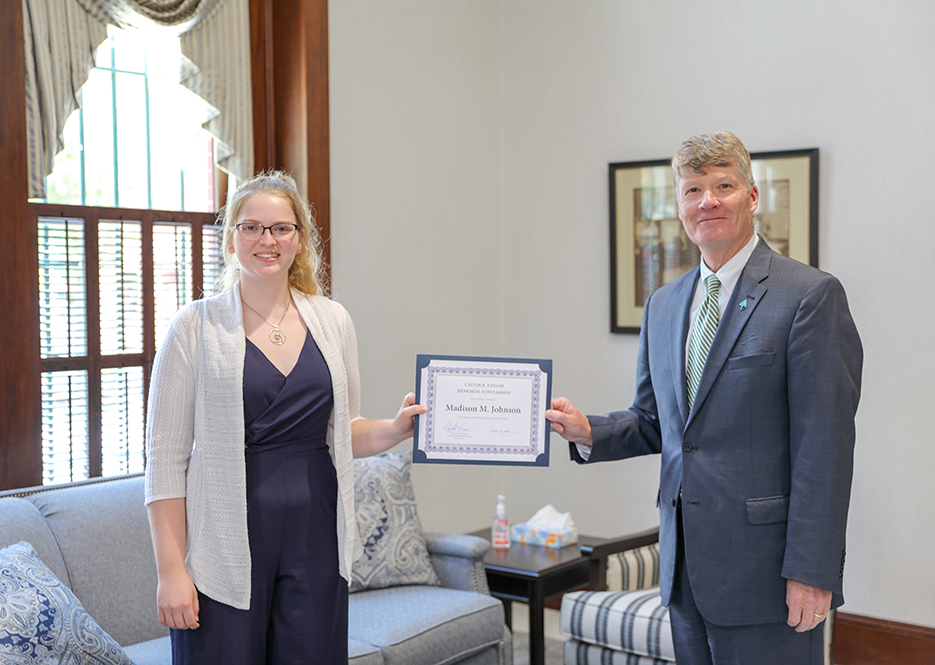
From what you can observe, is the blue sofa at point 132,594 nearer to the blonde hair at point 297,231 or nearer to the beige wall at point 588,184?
the blonde hair at point 297,231

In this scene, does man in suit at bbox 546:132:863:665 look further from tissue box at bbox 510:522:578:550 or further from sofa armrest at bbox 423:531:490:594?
tissue box at bbox 510:522:578:550

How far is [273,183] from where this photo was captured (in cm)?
222

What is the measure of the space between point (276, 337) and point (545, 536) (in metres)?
2.08

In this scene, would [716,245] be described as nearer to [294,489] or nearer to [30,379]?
[294,489]

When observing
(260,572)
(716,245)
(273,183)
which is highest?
(273,183)

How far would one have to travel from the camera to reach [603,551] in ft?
11.7

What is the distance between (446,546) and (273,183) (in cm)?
183

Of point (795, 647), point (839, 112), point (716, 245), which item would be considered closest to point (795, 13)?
point (839, 112)

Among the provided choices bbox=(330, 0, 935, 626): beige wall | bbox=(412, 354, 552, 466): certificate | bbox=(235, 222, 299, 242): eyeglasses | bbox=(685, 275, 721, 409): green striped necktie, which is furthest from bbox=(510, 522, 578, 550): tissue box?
bbox=(235, 222, 299, 242): eyeglasses

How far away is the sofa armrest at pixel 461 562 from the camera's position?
11.4ft

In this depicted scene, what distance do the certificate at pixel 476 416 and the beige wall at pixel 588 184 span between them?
1.69 metres

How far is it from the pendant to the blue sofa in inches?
43.8

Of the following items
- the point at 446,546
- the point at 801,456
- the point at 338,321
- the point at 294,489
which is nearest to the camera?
the point at 801,456
